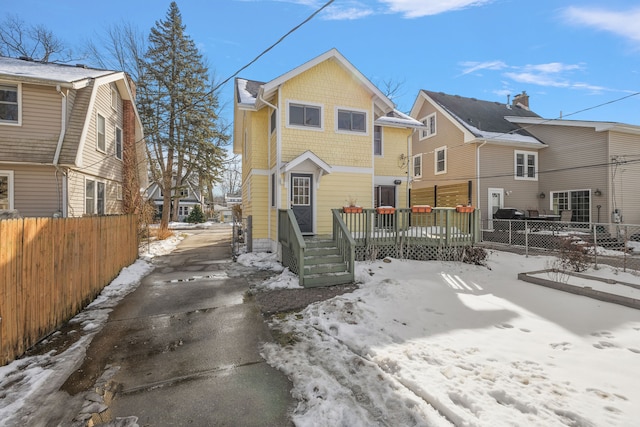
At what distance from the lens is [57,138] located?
9.66 m

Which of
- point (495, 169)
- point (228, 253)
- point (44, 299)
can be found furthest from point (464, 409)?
point (495, 169)

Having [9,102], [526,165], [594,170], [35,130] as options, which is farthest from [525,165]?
[9,102]

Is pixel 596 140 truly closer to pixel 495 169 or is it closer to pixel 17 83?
pixel 495 169

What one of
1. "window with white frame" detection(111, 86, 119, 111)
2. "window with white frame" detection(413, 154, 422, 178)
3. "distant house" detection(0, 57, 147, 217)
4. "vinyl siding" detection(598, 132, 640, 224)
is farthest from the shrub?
"vinyl siding" detection(598, 132, 640, 224)

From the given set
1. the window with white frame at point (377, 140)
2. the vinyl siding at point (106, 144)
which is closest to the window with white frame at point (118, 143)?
the vinyl siding at point (106, 144)

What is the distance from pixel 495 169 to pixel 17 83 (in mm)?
21275

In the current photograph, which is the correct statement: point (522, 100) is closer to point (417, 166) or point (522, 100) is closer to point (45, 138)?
point (417, 166)

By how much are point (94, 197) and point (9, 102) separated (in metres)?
3.88

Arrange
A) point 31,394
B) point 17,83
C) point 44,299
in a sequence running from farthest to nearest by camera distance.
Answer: point 17,83
point 44,299
point 31,394

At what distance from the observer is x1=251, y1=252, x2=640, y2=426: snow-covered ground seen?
8.47ft

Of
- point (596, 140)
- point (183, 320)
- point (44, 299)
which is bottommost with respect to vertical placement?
point (183, 320)

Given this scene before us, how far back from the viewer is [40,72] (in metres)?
9.98

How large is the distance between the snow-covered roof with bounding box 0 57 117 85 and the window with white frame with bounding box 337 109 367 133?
29.9ft

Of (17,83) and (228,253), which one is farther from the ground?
(17,83)
